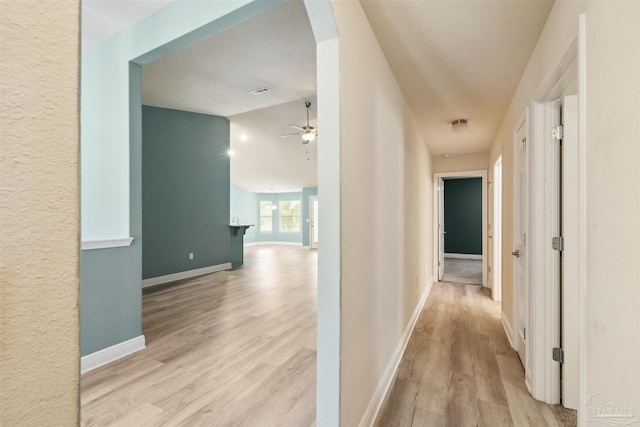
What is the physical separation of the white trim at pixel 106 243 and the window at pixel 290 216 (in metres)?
10.1

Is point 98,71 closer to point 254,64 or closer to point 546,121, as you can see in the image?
point 254,64

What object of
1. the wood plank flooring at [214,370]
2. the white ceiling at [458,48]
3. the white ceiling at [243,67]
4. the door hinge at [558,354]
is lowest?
the wood plank flooring at [214,370]

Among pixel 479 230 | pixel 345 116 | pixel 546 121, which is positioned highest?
pixel 546 121

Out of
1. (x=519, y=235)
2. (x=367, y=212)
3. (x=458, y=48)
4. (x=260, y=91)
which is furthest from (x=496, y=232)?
(x=260, y=91)

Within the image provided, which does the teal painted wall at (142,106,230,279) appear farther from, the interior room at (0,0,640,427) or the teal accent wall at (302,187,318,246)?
the teal accent wall at (302,187,318,246)

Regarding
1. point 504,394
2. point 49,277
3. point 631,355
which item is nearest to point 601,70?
point 631,355

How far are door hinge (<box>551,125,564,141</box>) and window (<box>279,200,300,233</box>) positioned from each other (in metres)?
10.9

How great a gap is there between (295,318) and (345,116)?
8.55 feet

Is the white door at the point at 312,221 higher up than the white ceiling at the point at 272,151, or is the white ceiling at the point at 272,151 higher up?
the white ceiling at the point at 272,151

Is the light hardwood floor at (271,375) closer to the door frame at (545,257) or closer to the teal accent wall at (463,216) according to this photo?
the door frame at (545,257)

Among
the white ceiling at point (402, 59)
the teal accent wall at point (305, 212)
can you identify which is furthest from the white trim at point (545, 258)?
the teal accent wall at point (305, 212)

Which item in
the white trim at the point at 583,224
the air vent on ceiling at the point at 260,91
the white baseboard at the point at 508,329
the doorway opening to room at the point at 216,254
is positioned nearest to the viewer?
the white trim at the point at 583,224

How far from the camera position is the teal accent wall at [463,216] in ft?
27.3

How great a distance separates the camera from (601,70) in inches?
40.3
